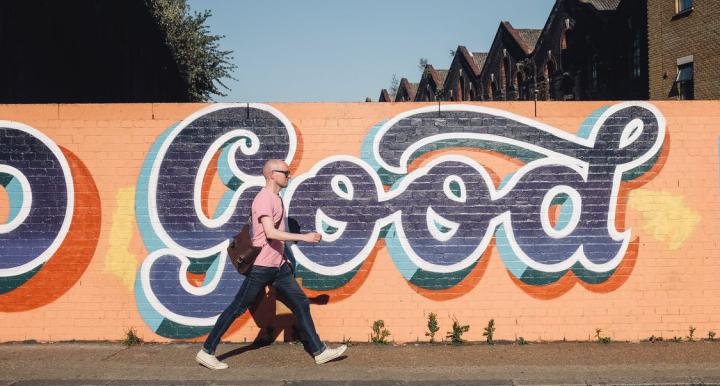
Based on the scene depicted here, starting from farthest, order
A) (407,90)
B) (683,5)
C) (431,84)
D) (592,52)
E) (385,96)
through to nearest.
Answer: (385,96) < (407,90) < (431,84) < (592,52) < (683,5)

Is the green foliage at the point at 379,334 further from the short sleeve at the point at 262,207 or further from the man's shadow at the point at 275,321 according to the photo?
the short sleeve at the point at 262,207

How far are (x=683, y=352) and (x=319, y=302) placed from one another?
3519 mm

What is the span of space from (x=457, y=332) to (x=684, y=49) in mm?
18342

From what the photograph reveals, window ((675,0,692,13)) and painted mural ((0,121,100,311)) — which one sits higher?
window ((675,0,692,13))

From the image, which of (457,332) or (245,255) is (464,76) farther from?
(245,255)

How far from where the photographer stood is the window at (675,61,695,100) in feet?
66.0

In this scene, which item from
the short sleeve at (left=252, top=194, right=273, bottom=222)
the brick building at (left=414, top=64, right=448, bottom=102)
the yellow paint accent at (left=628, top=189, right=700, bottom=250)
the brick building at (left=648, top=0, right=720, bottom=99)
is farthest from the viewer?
the brick building at (left=414, top=64, right=448, bottom=102)

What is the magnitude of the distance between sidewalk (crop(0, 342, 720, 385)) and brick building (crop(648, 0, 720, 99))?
16134mm

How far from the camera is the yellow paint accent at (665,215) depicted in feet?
20.4

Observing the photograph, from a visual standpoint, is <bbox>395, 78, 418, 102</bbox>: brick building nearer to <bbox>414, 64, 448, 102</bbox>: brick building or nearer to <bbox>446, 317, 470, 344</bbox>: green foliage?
<bbox>414, 64, 448, 102</bbox>: brick building

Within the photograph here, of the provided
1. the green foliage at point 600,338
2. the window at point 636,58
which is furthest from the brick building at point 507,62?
the green foliage at point 600,338

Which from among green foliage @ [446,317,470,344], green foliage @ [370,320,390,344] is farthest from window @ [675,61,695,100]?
green foliage @ [370,320,390,344]

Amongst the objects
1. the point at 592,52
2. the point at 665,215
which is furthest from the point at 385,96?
the point at 665,215

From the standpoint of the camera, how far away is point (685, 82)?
803 inches
